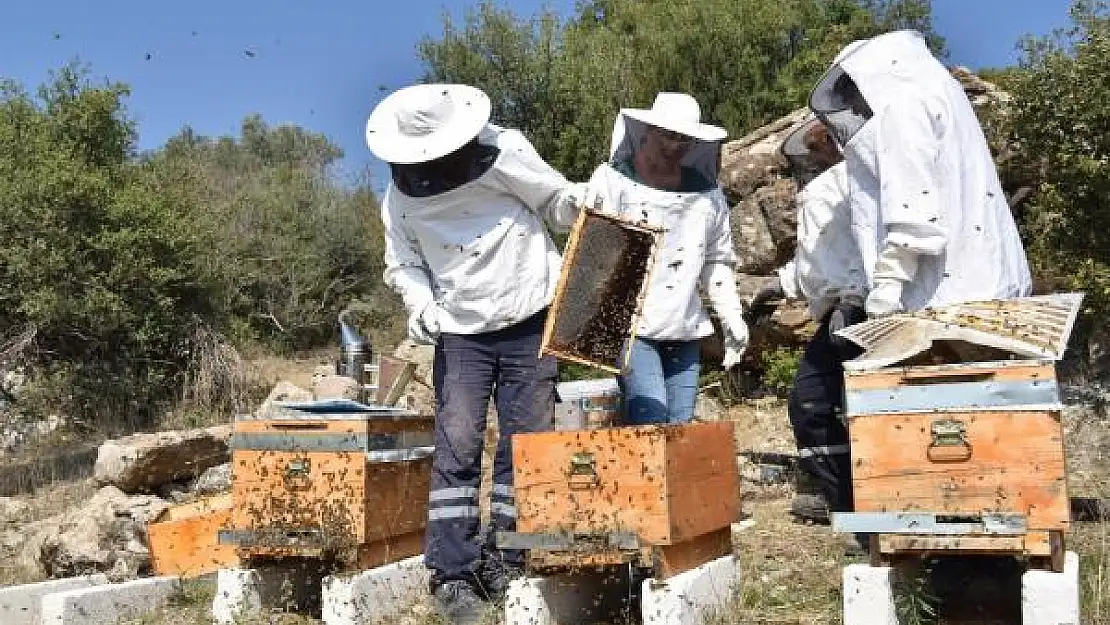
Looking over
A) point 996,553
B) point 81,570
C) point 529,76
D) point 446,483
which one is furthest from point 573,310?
point 529,76

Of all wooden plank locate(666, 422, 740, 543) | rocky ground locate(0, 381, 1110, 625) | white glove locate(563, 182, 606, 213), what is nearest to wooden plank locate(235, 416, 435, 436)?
rocky ground locate(0, 381, 1110, 625)

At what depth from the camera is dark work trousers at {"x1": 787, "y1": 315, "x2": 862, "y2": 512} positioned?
455 centimetres

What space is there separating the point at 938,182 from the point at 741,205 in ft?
19.7

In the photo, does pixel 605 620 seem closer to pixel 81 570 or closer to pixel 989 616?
pixel 989 616

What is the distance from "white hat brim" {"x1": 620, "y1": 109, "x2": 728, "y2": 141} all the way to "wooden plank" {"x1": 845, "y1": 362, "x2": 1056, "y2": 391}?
1764 mm

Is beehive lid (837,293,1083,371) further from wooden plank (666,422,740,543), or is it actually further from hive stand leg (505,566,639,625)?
hive stand leg (505,566,639,625)

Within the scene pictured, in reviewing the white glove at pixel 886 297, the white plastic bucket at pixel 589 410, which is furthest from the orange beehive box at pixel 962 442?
the white plastic bucket at pixel 589 410

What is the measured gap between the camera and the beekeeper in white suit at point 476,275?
4379mm

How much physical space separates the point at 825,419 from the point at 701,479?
93 cm

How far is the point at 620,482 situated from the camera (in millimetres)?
3650

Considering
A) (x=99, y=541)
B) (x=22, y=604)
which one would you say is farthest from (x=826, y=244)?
(x=99, y=541)

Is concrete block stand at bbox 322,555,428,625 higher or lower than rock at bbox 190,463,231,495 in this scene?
lower

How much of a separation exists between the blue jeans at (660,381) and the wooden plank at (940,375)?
1.56 metres

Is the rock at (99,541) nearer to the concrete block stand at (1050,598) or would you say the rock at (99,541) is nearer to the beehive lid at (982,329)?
the beehive lid at (982,329)
